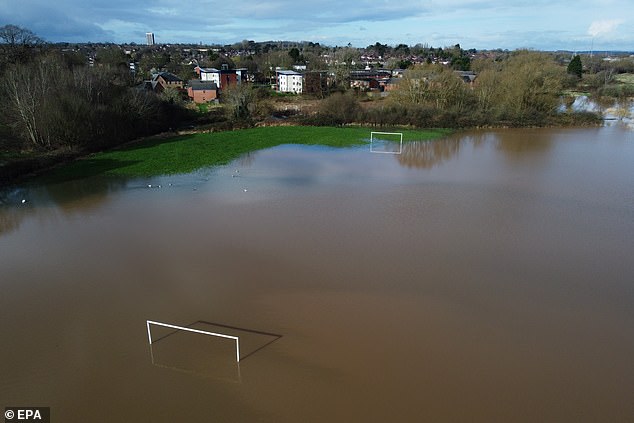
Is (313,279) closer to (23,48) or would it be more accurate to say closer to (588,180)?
(588,180)

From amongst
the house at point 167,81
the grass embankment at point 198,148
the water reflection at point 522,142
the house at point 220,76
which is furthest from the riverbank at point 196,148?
the house at point 220,76

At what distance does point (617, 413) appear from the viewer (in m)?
6.09

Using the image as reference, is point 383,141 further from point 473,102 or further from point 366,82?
point 366,82

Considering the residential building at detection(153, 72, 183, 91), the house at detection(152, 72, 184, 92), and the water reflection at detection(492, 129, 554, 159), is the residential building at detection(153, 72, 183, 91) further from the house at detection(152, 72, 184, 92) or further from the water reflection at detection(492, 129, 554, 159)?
the water reflection at detection(492, 129, 554, 159)

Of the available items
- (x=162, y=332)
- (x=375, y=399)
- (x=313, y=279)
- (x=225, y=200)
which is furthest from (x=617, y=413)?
(x=225, y=200)

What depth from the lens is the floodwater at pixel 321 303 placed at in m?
6.39

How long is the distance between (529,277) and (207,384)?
726 centimetres

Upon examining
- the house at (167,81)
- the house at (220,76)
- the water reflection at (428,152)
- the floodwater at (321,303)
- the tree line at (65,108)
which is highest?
the house at (220,76)

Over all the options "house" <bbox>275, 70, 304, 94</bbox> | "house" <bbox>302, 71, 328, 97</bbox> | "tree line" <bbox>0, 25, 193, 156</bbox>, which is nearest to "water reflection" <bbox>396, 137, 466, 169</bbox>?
"tree line" <bbox>0, 25, 193, 156</bbox>

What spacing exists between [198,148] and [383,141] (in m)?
11.2

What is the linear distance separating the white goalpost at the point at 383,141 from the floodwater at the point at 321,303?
7.80 m

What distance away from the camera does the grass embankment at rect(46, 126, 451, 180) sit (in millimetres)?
19125

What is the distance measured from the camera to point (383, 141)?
87.4ft

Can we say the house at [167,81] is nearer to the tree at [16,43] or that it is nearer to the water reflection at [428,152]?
the tree at [16,43]
